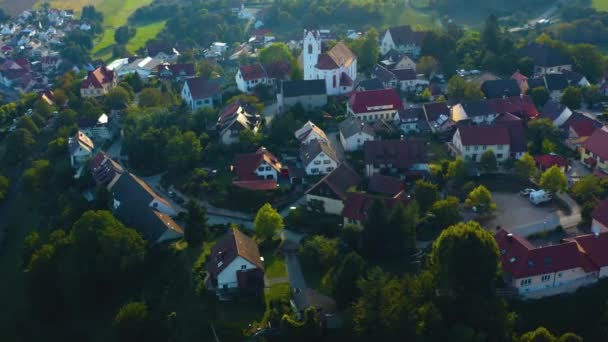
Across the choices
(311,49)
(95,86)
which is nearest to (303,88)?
(311,49)

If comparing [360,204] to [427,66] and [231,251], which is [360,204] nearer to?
[231,251]

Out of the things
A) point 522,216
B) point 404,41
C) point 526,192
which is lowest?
point 404,41

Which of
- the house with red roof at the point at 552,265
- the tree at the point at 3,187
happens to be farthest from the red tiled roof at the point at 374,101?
the tree at the point at 3,187

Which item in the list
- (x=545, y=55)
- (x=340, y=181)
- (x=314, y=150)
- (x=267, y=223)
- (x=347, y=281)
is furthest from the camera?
(x=545, y=55)

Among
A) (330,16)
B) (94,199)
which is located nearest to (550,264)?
(94,199)

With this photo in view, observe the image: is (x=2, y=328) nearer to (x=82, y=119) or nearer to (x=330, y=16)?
(x=82, y=119)

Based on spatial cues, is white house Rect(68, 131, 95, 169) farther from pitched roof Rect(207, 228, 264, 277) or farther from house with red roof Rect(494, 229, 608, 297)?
house with red roof Rect(494, 229, 608, 297)

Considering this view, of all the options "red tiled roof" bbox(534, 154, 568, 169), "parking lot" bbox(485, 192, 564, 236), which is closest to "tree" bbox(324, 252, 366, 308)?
"parking lot" bbox(485, 192, 564, 236)
